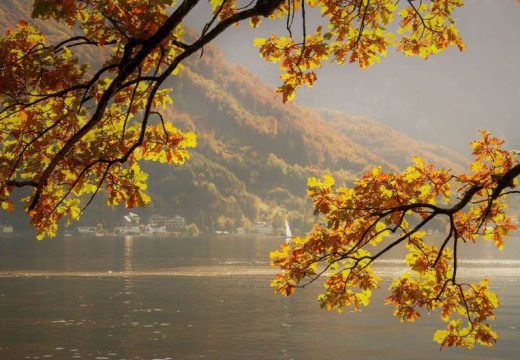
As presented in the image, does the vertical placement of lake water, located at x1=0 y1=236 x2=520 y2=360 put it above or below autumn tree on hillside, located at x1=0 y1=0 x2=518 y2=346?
below

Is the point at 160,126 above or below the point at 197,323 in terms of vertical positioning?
above

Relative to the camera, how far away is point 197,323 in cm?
6006

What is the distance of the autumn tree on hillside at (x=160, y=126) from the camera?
338 inches

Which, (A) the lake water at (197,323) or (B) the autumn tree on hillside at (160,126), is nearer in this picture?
(B) the autumn tree on hillside at (160,126)

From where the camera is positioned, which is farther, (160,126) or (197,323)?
(197,323)

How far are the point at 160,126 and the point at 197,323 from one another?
50.4 m

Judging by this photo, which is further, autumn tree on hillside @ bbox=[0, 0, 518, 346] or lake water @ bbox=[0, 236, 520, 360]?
lake water @ bbox=[0, 236, 520, 360]

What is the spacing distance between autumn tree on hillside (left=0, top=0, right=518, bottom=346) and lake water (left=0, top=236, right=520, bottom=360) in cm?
3343

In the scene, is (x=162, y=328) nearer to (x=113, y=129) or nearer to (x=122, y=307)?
(x=122, y=307)

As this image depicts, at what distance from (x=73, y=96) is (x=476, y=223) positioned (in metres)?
6.43

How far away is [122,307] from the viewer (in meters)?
69.6

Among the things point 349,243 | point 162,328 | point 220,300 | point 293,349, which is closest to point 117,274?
point 220,300

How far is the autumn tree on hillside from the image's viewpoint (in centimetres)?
859

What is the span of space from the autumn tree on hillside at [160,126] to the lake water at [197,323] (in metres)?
33.4
